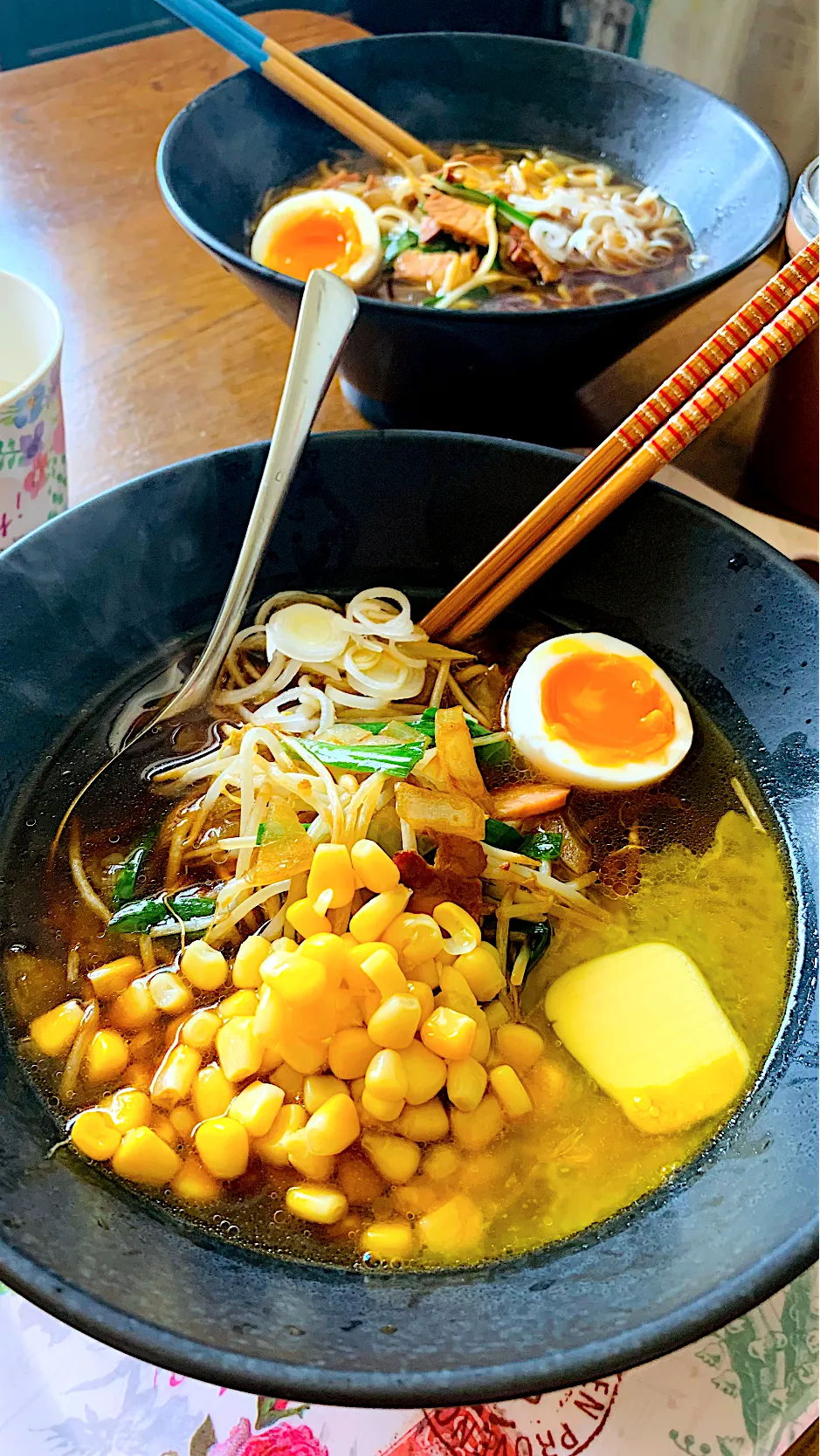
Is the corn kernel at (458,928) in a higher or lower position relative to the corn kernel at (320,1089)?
higher

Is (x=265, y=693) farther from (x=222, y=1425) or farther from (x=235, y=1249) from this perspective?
(x=222, y=1425)

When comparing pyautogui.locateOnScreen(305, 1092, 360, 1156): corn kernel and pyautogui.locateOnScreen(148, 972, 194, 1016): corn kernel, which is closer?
pyautogui.locateOnScreen(305, 1092, 360, 1156): corn kernel

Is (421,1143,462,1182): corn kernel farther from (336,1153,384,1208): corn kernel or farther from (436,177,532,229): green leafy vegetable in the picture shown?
(436,177,532,229): green leafy vegetable

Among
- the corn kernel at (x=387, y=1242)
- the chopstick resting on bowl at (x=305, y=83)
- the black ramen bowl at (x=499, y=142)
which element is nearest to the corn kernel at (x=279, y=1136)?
the corn kernel at (x=387, y=1242)

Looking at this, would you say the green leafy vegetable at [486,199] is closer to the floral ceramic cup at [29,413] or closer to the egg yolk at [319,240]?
the egg yolk at [319,240]

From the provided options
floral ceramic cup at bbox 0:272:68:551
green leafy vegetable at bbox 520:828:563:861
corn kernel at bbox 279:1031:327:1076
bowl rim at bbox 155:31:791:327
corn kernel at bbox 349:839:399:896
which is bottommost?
corn kernel at bbox 279:1031:327:1076

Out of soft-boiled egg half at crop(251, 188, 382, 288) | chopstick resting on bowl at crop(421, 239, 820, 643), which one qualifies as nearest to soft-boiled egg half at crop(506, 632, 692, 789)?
chopstick resting on bowl at crop(421, 239, 820, 643)

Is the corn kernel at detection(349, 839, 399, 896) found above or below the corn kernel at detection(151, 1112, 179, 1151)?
above
